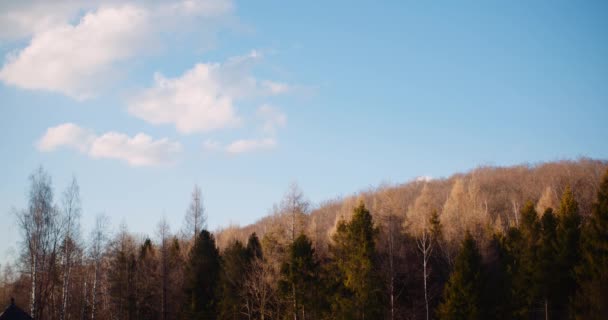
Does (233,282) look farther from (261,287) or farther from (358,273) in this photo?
(358,273)

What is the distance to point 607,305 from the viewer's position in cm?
2766

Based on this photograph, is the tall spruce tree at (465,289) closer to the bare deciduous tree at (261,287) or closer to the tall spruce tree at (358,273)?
the tall spruce tree at (358,273)

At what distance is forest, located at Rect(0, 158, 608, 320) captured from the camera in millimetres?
36625

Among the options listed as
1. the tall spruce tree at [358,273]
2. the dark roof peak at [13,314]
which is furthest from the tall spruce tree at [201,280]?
the dark roof peak at [13,314]

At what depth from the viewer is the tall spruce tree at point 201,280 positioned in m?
47.3

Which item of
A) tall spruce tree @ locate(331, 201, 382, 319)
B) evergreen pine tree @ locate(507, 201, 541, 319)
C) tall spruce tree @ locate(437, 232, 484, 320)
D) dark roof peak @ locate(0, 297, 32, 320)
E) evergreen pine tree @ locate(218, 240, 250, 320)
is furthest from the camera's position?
evergreen pine tree @ locate(218, 240, 250, 320)

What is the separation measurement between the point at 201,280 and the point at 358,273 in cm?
1557

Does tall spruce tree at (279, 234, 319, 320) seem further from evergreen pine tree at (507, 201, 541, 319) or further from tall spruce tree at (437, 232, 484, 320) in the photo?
evergreen pine tree at (507, 201, 541, 319)

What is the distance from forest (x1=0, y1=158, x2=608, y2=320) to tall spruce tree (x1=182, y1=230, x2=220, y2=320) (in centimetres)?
10

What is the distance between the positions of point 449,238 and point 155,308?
27.8 m

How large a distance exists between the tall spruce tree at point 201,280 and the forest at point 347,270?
10 centimetres

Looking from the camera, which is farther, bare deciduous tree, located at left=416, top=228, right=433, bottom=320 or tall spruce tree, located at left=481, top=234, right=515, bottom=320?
bare deciduous tree, located at left=416, top=228, right=433, bottom=320

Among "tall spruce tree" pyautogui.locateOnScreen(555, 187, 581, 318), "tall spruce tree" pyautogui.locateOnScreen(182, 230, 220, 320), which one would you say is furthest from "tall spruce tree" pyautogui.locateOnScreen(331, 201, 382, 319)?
"tall spruce tree" pyautogui.locateOnScreen(555, 187, 581, 318)

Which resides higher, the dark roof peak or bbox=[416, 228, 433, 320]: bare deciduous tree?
bbox=[416, 228, 433, 320]: bare deciduous tree
